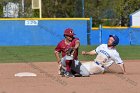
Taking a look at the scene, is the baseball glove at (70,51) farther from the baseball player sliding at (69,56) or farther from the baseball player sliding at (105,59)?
the baseball player sliding at (105,59)

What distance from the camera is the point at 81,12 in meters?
39.4

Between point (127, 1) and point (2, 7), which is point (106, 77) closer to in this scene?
point (2, 7)

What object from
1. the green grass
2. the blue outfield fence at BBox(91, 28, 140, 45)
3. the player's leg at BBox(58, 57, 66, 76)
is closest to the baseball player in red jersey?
the player's leg at BBox(58, 57, 66, 76)

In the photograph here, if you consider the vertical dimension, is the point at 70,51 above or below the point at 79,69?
above

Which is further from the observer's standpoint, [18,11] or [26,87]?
[18,11]

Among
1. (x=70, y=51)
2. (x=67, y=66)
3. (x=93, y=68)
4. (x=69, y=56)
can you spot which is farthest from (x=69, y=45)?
(x=93, y=68)

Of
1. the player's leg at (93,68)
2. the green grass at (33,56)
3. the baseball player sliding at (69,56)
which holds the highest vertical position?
the baseball player sliding at (69,56)

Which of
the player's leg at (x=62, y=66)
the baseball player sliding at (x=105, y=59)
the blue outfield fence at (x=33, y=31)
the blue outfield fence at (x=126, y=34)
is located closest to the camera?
the player's leg at (x=62, y=66)

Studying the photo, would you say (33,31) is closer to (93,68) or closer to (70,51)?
(93,68)

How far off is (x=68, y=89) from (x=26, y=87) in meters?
0.88

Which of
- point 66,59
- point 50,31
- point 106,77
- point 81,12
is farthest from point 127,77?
point 81,12

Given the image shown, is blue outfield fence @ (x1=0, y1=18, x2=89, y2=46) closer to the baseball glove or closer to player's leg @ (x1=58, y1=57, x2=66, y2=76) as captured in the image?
player's leg @ (x1=58, y1=57, x2=66, y2=76)

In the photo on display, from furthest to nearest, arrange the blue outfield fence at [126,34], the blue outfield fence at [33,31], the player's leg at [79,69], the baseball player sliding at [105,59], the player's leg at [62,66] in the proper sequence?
the blue outfield fence at [126,34], the blue outfield fence at [33,31], the baseball player sliding at [105,59], the player's leg at [79,69], the player's leg at [62,66]

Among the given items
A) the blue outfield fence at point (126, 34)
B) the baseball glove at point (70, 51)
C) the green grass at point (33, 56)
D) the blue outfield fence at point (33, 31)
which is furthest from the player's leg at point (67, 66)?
the blue outfield fence at point (126, 34)
